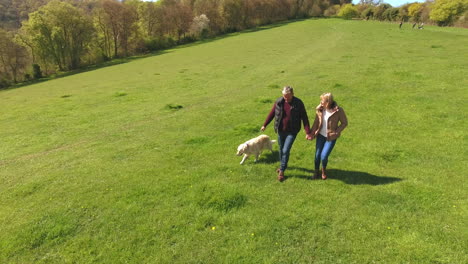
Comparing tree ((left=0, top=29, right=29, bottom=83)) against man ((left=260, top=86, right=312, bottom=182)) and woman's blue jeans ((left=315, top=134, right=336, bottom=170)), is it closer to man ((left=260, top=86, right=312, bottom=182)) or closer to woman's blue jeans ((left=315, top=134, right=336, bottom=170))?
man ((left=260, top=86, right=312, bottom=182))

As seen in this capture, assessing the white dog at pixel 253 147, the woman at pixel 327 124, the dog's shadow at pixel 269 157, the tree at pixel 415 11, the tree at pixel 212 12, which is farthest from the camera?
the tree at pixel 415 11

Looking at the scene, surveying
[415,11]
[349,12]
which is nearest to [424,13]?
[415,11]

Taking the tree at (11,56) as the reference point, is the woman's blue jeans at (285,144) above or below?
below

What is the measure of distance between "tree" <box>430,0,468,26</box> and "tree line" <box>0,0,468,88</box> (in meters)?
1.87

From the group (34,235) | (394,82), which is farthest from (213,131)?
(394,82)

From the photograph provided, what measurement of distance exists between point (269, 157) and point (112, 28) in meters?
77.4

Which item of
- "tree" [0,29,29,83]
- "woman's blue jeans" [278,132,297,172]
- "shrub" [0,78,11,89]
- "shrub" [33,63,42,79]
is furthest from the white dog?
"tree" [0,29,29,83]

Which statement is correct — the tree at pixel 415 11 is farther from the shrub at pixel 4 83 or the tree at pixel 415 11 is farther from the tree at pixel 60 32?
the shrub at pixel 4 83

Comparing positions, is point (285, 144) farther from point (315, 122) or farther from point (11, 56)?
point (11, 56)

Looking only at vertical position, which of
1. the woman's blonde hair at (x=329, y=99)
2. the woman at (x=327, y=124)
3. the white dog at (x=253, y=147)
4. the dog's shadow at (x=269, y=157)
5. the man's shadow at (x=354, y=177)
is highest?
the woman's blonde hair at (x=329, y=99)

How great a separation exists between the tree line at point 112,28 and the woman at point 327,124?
69.5 metres

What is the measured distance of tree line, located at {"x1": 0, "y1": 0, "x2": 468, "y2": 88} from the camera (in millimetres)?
59125

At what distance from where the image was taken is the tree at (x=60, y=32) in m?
58.5

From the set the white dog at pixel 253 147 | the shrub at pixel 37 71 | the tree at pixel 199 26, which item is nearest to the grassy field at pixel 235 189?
the white dog at pixel 253 147
